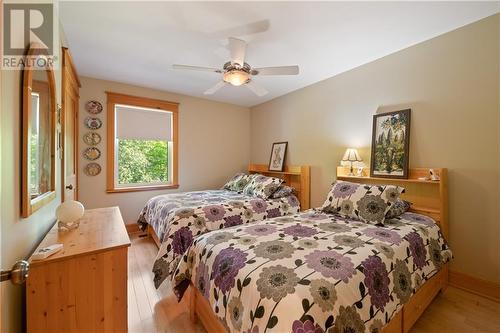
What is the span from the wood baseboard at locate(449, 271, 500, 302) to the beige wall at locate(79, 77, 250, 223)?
12.2 feet

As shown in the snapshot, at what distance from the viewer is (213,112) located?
4.51 meters

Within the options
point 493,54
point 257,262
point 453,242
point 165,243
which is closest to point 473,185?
point 453,242

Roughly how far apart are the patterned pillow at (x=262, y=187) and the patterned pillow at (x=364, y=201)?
1.03 metres

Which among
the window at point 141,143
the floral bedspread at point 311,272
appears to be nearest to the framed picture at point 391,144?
the floral bedspread at point 311,272

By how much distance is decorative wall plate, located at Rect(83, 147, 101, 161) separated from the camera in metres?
3.35

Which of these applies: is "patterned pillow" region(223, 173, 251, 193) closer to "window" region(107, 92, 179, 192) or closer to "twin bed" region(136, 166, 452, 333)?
"window" region(107, 92, 179, 192)

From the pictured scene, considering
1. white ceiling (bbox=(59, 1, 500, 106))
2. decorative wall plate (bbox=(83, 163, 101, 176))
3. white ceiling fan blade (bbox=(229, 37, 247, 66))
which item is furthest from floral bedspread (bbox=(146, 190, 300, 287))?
white ceiling (bbox=(59, 1, 500, 106))

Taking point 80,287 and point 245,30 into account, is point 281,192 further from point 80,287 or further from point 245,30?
point 80,287

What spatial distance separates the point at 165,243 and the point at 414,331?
7.21ft

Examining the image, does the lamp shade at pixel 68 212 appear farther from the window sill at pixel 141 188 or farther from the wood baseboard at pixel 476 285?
the wood baseboard at pixel 476 285

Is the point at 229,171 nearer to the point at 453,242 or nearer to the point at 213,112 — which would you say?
the point at 213,112

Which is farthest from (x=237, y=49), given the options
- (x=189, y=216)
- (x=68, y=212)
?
(x=68, y=212)

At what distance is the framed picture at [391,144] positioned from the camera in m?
2.43

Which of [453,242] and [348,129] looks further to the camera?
[348,129]
